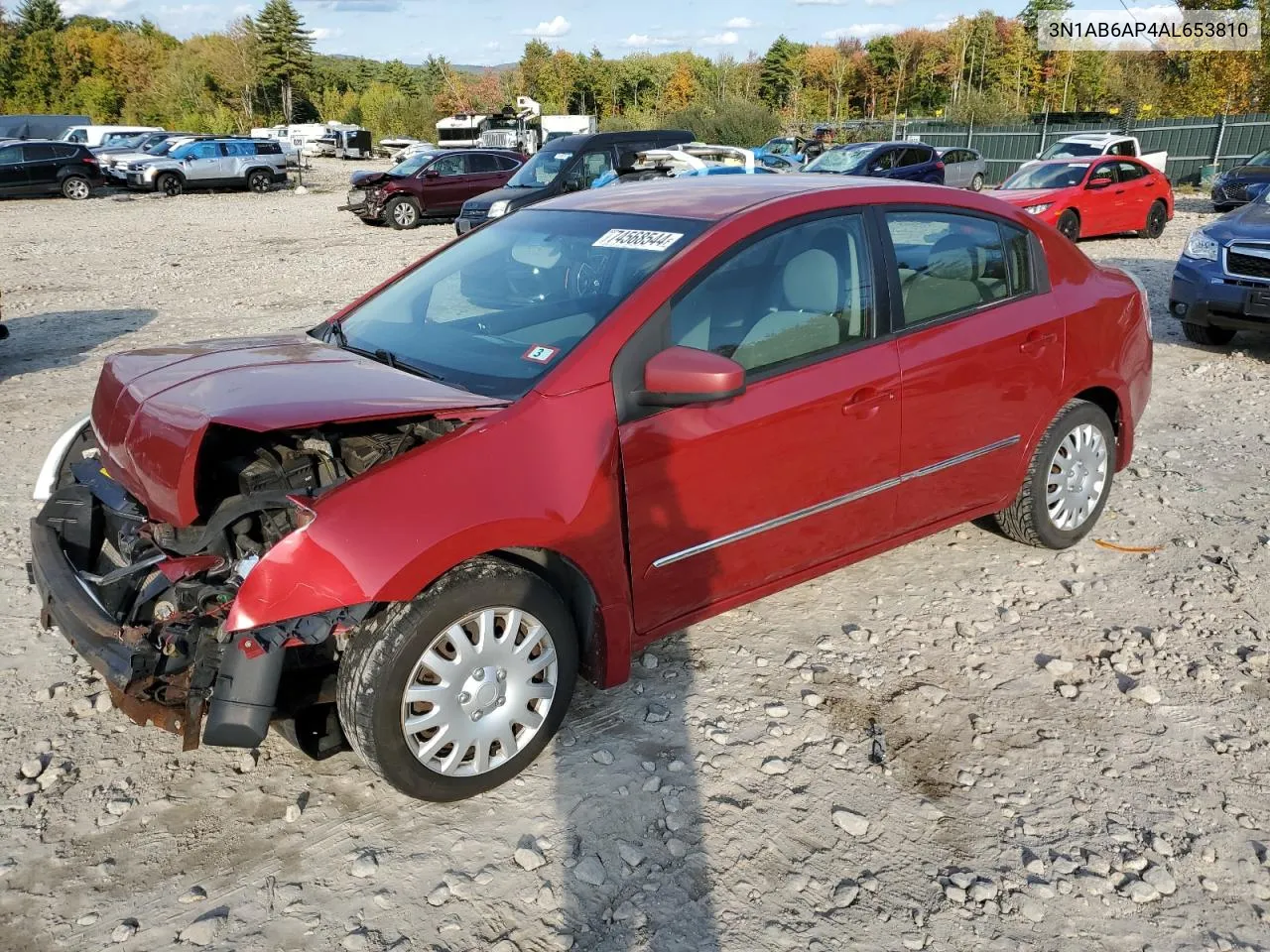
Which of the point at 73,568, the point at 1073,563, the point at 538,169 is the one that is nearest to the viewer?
the point at 73,568

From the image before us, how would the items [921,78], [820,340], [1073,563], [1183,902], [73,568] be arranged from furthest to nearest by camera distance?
[921,78], [1073,563], [820,340], [73,568], [1183,902]

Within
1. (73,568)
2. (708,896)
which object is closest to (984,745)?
(708,896)

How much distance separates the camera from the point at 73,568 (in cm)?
342

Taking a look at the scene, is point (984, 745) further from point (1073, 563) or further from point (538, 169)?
point (538, 169)

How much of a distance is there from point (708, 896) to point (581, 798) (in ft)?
1.84

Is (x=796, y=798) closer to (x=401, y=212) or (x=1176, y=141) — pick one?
(x=401, y=212)

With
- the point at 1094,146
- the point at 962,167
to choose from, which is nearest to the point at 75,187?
the point at 962,167

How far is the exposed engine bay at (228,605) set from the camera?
9.16ft

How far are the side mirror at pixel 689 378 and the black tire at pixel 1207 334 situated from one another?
769 cm

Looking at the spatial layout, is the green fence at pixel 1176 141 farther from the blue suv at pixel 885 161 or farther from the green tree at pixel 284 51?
the green tree at pixel 284 51

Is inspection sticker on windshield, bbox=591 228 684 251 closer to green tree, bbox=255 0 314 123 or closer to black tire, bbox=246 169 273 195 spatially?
black tire, bbox=246 169 273 195

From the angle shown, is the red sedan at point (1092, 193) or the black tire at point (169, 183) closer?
the red sedan at point (1092, 193)

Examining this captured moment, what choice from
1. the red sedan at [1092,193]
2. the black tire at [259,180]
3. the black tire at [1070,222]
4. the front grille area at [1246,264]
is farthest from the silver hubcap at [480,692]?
the black tire at [259,180]

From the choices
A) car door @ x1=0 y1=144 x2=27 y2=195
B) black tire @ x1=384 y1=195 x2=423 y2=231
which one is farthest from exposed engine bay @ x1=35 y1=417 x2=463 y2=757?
car door @ x1=0 y1=144 x2=27 y2=195
